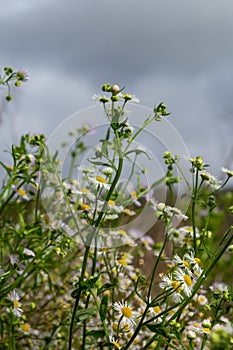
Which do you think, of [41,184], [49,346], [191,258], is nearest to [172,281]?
[191,258]

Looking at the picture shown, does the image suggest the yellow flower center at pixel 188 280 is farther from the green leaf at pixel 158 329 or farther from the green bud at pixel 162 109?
the green bud at pixel 162 109

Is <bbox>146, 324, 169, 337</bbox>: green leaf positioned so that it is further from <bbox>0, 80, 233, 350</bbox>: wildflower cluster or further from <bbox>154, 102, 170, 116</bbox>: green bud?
<bbox>154, 102, 170, 116</bbox>: green bud

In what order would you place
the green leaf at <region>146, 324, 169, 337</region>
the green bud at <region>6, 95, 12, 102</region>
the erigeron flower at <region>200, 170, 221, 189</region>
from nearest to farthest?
the green leaf at <region>146, 324, 169, 337</region> < the erigeron flower at <region>200, 170, 221, 189</region> < the green bud at <region>6, 95, 12, 102</region>

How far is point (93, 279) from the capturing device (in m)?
1.25

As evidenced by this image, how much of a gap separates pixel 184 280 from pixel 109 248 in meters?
0.44

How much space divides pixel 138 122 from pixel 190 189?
23cm

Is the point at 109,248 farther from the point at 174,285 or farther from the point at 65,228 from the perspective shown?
the point at 174,285

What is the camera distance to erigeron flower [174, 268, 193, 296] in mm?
1234

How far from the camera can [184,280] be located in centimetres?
125

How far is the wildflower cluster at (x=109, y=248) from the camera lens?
125 cm

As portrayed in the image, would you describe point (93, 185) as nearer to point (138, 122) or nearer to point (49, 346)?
point (138, 122)

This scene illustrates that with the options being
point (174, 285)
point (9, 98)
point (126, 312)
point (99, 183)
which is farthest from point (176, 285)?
point (9, 98)

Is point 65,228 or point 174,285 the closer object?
point 174,285

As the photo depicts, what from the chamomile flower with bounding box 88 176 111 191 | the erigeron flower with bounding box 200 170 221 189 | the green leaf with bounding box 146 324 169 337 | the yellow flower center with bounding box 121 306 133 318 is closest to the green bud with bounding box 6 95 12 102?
the chamomile flower with bounding box 88 176 111 191
